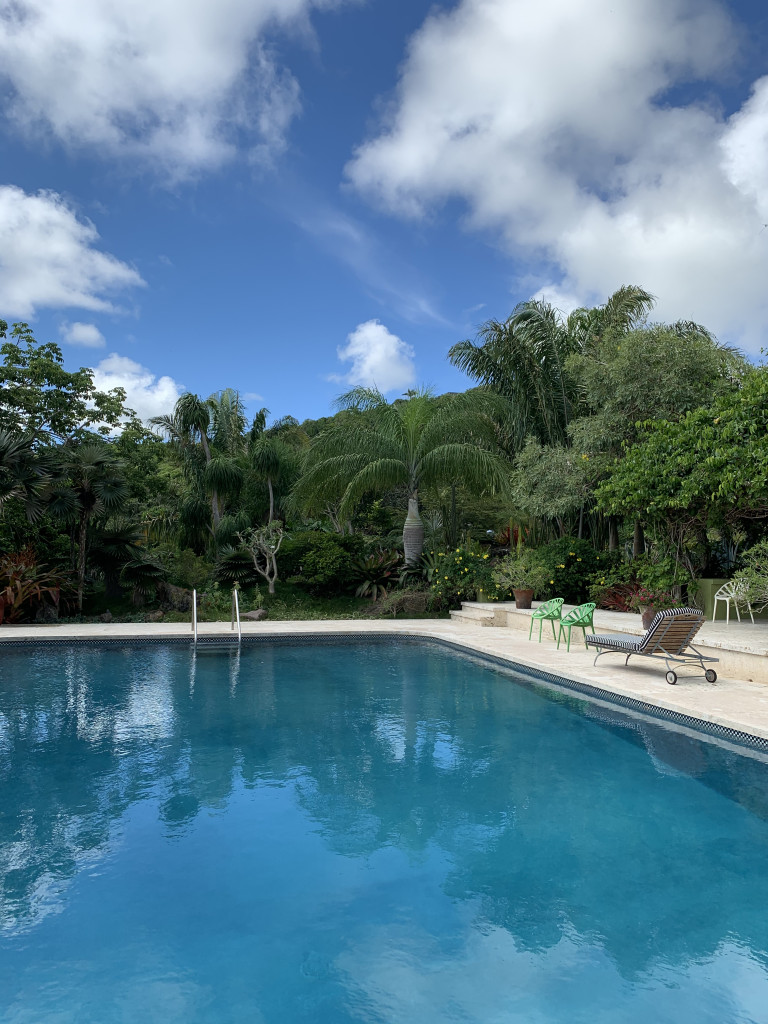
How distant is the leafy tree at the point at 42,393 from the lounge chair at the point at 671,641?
14255 mm

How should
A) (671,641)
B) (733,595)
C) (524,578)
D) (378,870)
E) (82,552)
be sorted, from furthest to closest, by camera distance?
(82,552) < (524,578) < (733,595) < (671,641) < (378,870)

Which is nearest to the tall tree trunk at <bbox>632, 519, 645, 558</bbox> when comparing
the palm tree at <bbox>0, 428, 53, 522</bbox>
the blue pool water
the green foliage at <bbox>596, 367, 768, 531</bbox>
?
the green foliage at <bbox>596, 367, 768, 531</bbox>

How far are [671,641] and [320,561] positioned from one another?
1043 centimetres

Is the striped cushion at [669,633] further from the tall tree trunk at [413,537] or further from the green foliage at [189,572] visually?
the green foliage at [189,572]

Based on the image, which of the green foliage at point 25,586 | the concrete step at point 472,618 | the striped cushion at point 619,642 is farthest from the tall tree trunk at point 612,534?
the green foliage at point 25,586

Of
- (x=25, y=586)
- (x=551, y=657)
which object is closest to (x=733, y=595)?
(x=551, y=657)

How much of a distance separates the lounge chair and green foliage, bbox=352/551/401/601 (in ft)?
30.9

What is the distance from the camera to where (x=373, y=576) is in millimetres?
17891

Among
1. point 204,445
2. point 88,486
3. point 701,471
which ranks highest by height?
point 204,445

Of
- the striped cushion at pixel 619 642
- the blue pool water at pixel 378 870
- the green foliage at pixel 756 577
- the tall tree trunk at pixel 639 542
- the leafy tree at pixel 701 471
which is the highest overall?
the leafy tree at pixel 701 471

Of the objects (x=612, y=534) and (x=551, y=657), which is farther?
(x=612, y=534)

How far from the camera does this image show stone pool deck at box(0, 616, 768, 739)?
6777 millimetres

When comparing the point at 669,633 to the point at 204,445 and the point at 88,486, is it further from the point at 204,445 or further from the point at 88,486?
the point at 204,445

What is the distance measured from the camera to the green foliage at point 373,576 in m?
17.7
